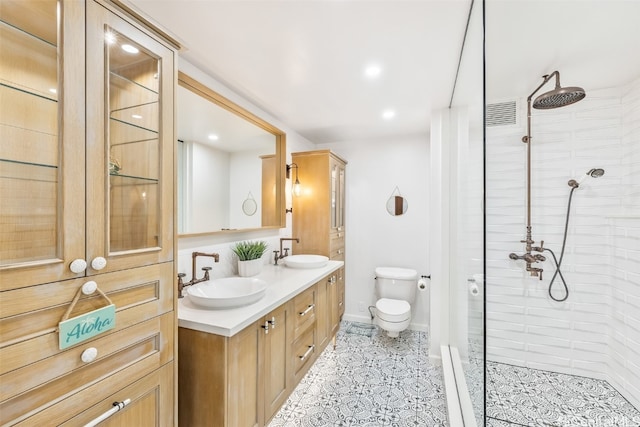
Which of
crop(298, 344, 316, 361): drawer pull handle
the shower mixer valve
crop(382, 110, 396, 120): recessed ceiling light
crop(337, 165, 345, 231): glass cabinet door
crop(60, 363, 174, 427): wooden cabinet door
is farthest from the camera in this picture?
crop(337, 165, 345, 231): glass cabinet door

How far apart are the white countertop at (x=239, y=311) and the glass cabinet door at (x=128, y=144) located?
0.38 meters

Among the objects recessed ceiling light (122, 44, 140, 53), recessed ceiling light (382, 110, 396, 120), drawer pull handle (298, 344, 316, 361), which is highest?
recessed ceiling light (382, 110, 396, 120)

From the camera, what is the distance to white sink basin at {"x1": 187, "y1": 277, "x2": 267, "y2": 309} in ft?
4.39

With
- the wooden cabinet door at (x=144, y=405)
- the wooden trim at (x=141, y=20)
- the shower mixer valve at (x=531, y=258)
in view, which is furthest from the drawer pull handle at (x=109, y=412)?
the shower mixer valve at (x=531, y=258)

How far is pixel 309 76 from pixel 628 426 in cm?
251

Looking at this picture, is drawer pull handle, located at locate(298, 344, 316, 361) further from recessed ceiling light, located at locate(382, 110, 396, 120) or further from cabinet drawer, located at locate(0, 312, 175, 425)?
recessed ceiling light, located at locate(382, 110, 396, 120)

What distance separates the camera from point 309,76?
5.96 feet

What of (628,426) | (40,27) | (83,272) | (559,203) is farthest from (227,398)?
(559,203)

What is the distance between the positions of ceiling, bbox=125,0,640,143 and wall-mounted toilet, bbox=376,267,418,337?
1.91 m

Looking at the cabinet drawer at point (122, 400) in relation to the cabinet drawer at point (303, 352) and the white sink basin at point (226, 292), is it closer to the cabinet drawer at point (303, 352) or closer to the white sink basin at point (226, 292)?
the white sink basin at point (226, 292)

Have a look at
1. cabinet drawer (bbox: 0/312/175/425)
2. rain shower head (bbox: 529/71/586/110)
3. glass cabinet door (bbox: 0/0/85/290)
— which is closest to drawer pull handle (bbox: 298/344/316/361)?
cabinet drawer (bbox: 0/312/175/425)

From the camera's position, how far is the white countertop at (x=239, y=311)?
1184 mm

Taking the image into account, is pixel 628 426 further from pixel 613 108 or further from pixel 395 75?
pixel 395 75

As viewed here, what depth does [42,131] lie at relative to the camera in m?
0.76
